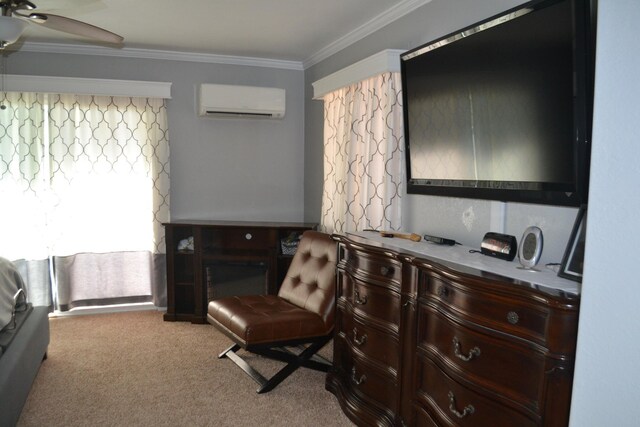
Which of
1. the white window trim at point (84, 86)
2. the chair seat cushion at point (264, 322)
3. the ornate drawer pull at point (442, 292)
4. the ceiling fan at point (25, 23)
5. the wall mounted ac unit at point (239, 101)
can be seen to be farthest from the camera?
the wall mounted ac unit at point (239, 101)

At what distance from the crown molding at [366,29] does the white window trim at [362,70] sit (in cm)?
30

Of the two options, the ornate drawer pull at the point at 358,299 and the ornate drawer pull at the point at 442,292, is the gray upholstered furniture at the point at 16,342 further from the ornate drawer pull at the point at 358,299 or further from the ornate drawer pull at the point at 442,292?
the ornate drawer pull at the point at 442,292

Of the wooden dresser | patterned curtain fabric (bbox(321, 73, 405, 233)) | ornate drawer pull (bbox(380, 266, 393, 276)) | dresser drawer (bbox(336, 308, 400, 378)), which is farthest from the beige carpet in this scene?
patterned curtain fabric (bbox(321, 73, 405, 233))

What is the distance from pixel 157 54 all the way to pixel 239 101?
3.01 ft

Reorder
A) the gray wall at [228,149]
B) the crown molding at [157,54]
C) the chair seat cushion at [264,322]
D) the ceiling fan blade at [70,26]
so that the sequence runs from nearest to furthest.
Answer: the ceiling fan blade at [70,26]
the chair seat cushion at [264,322]
the crown molding at [157,54]
the gray wall at [228,149]

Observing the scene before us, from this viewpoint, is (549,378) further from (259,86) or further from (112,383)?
(259,86)

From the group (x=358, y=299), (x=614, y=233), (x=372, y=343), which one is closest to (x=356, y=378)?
(x=372, y=343)

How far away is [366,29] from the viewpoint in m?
3.56

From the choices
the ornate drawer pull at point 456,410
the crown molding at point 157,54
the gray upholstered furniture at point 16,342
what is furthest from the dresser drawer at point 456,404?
the crown molding at point 157,54

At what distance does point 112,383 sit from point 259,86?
3065mm

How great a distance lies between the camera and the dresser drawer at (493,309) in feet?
4.93

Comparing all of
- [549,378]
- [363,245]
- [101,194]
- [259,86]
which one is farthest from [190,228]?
[549,378]

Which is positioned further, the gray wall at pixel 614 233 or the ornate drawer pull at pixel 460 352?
the ornate drawer pull at pixel 460 352

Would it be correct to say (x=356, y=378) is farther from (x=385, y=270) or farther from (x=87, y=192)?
(x=87, y=192)
